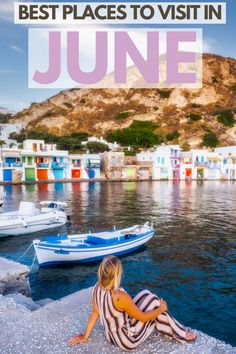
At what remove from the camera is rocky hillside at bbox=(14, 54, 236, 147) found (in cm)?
11250

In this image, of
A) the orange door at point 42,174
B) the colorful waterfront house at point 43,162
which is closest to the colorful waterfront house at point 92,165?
the colorful waterfront house at point 43,162

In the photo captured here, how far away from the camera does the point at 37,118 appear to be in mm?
130000

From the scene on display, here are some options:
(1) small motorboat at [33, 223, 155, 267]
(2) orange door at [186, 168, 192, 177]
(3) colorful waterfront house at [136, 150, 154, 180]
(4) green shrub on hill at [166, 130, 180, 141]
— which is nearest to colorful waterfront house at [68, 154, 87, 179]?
(3) colorful waterfront house at [136, 150, 154, 180]

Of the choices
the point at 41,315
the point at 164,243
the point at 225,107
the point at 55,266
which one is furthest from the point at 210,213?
the point at 225,107

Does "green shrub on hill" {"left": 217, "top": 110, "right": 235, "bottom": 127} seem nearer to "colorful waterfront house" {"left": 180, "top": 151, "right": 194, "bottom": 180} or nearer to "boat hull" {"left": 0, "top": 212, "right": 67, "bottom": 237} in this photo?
"colorful waterfront house" {"left": 180, "top": 151, "right": 194, "bottom": 180}

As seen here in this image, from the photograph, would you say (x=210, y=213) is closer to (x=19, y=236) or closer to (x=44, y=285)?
(x=19, y=236)

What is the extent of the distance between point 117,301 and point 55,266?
1106 centimetres

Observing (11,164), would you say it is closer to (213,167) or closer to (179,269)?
(213,167)

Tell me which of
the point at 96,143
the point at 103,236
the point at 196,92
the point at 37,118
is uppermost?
the point at 196,92

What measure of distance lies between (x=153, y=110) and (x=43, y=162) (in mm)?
67062

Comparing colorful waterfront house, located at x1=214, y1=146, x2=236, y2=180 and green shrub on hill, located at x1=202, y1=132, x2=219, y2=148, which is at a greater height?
green shrub on hill, located at x1=202, y1=132, x2=219, y2=148

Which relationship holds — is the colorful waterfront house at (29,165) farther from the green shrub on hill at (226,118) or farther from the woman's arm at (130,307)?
the green shrub on hill at (226,118)

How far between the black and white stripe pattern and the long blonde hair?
175 mm

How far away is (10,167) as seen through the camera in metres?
65.6
